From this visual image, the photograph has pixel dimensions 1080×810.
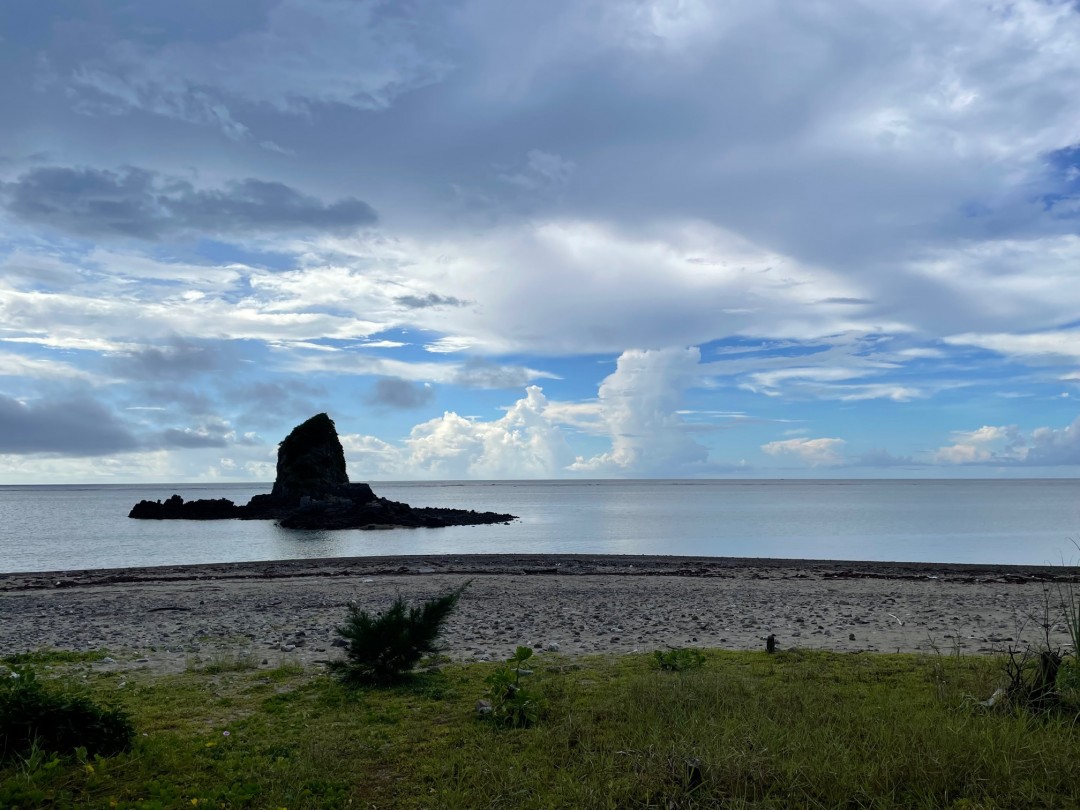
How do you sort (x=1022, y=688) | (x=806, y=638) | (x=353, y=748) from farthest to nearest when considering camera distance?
(x=806, y=638)
(x=1022, y=688)
(x=353, y=748)

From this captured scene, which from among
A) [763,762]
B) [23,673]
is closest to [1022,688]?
[763,762]

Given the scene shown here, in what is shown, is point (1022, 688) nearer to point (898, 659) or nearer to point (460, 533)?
point (898, 659)

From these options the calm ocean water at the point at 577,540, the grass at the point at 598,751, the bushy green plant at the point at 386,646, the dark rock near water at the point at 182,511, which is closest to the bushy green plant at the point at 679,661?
the grass at the point at 598,751

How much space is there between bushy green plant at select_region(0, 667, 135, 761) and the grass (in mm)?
227

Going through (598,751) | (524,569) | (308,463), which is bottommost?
(524,569)

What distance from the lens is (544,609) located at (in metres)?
18.9

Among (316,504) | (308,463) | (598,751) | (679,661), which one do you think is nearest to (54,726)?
(598,751)

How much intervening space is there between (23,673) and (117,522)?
91.4 meters

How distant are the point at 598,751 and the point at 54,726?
4.93m

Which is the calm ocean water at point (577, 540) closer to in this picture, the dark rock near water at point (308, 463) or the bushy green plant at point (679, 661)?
the dark rock near water at point (308, 463)

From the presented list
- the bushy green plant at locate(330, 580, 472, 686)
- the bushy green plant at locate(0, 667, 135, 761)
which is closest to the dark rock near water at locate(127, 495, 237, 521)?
the bushy green plant at locate(330, 580, 472, 686)

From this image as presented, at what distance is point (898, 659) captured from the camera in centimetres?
1086

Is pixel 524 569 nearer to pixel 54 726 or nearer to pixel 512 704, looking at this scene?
pixel 512 704

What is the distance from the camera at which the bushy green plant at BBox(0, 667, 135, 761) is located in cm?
658
